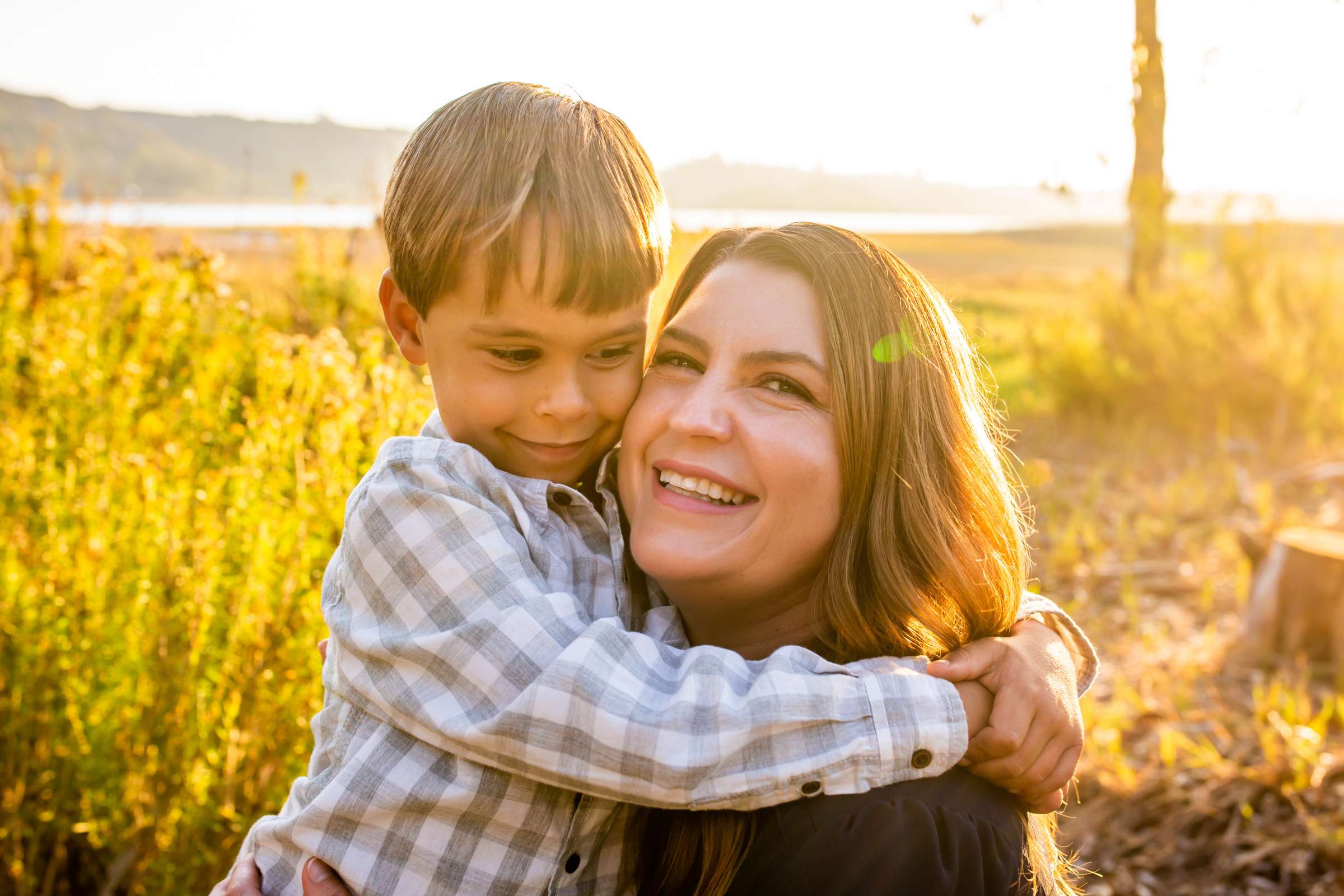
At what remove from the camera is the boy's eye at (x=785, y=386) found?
6.13 feet

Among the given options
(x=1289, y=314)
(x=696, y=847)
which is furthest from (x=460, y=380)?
(x=1289, y=314)

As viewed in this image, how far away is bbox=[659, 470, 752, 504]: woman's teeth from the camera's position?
187cm

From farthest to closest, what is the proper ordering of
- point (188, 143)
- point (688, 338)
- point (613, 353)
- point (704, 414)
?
point (188, 143)
point (613, 353)
point (688, 338)
point (704, 414)

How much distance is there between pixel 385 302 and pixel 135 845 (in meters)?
1.70

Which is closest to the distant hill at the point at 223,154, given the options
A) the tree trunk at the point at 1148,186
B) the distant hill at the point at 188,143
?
the distant hill at the point at 188,143

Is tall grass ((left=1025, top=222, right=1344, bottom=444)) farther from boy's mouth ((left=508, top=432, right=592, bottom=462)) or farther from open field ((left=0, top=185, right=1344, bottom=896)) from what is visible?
boy's mouth ((left=508, top=432, right=592, bottom=462))

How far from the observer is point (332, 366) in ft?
8.27

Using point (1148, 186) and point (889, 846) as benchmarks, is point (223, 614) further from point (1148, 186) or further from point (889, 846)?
point (1148, 186)

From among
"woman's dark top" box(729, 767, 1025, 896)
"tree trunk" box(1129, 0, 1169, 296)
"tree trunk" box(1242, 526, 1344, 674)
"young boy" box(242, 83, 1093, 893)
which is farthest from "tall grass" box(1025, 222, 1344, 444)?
"woman's dark top" box(729, 767, 1025, 896)

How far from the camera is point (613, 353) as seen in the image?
6.79 ft

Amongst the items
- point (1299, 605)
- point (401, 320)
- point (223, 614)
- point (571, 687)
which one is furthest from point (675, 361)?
point (1299, 605)

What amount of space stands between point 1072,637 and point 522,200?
4.62 ft

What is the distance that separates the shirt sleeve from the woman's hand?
268 mm

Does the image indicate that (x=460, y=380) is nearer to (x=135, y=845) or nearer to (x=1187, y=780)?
(x=135, y=845)
